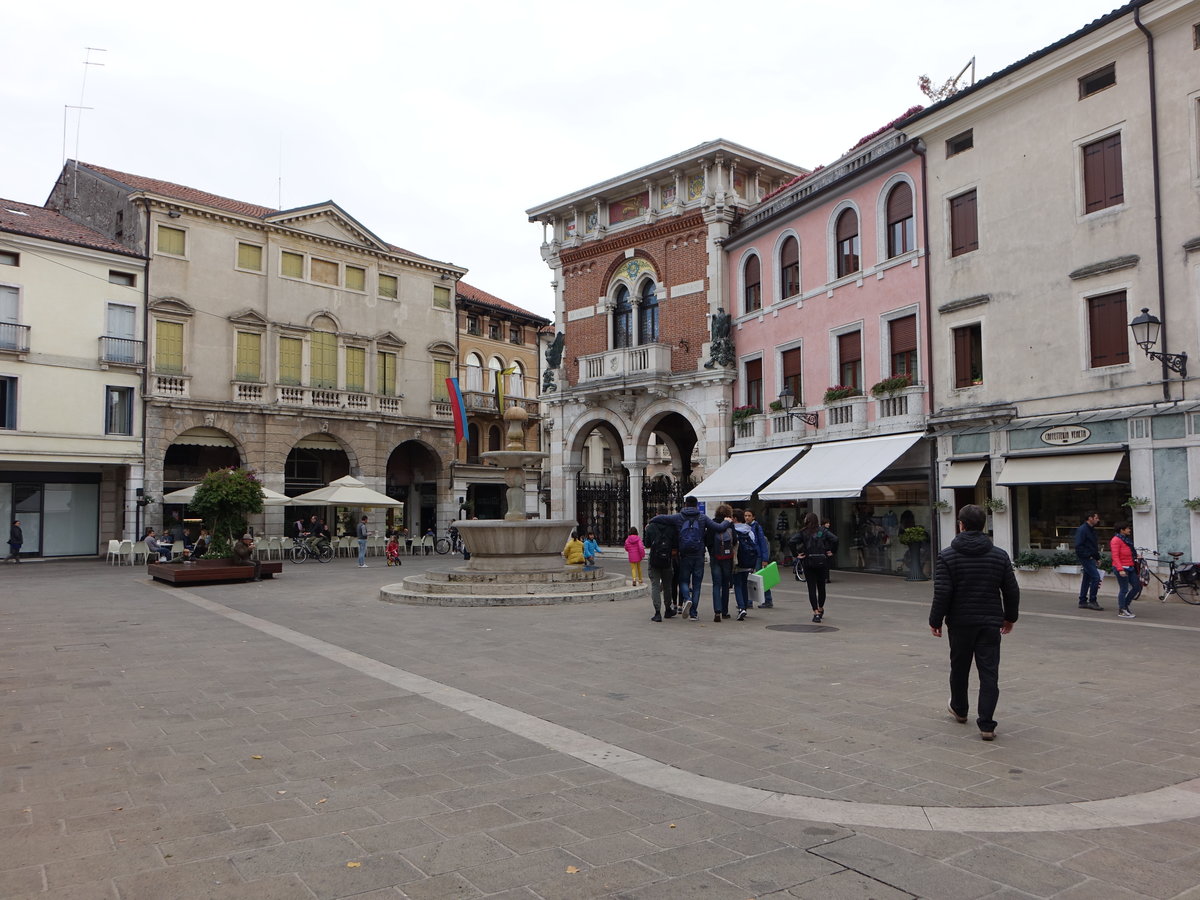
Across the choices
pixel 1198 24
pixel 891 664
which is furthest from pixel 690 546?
pixel 1198 24

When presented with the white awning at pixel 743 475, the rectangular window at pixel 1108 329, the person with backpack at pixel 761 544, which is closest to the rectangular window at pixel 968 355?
the rectangular window at pixel 1108 329

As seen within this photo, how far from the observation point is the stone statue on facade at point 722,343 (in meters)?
27.9

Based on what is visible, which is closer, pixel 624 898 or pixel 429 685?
pixel 624 898

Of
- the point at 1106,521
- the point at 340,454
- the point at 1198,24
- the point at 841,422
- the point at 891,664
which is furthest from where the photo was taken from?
the point at 340,454

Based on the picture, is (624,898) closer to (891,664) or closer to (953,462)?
(891,664)

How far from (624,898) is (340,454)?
38.1m

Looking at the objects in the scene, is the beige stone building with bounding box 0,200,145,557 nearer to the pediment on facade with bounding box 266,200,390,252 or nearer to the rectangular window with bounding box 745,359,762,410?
the pediment on facade with bounding box 266,200,390,252

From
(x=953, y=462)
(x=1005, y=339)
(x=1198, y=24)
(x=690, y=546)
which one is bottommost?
(x=690, y=546)

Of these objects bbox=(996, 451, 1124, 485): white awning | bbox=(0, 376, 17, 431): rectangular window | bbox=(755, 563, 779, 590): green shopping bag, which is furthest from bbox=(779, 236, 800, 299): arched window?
bbox=(0, 376, 17, 431): rectangular window

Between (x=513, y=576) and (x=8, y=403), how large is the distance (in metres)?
22.3

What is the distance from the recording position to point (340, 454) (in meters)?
40.1

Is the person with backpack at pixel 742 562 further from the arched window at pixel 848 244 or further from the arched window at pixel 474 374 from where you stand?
the arched window at pixel 474 374

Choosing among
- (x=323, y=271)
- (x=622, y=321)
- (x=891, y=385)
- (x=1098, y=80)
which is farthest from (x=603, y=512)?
(x=1098, y=80)

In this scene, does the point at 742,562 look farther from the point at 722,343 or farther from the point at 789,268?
the point at 722,343
